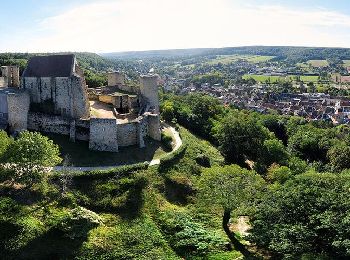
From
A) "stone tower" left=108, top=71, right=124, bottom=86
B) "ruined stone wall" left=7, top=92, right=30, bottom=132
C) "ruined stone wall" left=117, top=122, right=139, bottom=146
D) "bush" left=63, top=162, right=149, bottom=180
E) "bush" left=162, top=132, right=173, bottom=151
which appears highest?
"stone tower" left=108, top=71, right=124, bottom=86

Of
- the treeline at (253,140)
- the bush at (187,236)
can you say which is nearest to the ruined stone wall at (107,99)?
the treeline at (253,140)

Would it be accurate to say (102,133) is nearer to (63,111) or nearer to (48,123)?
(63,111)

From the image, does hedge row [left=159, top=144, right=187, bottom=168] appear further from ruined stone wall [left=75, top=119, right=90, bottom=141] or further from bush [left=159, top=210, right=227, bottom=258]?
ruined stone wall [left=75, top=119, right=90, bottom=141]

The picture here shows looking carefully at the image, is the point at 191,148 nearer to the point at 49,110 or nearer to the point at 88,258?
the point at 49,110

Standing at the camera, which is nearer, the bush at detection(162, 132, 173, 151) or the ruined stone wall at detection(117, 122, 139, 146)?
the ruined stone wall at detection(117, 122, 139, 146)

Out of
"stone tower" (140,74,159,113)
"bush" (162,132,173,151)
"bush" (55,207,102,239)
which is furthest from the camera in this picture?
"stone tower" (140,74,159,113)

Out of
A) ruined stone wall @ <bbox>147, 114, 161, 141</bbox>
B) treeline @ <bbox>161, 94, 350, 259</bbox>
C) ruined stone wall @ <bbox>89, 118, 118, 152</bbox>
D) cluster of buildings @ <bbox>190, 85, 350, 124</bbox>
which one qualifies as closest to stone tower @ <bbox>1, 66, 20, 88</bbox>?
ruined stone wall @ <bbox>89, 118, 118, 152</bbox>
